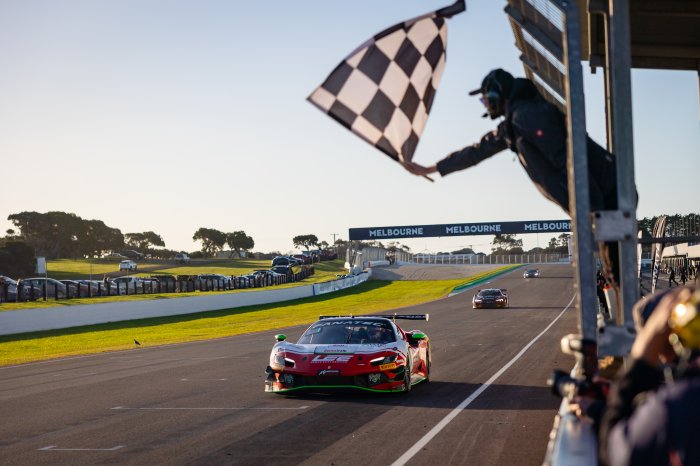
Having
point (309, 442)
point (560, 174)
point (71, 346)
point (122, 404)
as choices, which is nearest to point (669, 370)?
point (560, 174)

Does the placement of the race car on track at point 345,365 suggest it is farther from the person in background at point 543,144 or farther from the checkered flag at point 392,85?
the person in background at point 543,144

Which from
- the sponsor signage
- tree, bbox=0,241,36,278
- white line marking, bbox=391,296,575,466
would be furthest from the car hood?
the sponsor signage

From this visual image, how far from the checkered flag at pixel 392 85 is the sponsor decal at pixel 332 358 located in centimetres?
986

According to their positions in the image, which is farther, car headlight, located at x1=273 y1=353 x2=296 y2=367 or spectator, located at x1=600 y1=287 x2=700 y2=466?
car headlight, located at x1=273 y1=353 x2=296 y2=367

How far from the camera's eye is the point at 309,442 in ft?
33.7

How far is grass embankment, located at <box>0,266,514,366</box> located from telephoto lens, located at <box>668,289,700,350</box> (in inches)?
981

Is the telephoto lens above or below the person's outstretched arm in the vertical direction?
below

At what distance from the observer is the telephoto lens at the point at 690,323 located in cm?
230

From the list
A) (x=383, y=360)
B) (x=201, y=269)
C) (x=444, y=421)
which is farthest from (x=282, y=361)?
(x=201, y=269)

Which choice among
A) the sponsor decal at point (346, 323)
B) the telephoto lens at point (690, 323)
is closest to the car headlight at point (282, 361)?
the sponsor decal at point (346, 323)

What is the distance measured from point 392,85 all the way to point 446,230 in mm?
98956

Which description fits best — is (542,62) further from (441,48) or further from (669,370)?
(669,370)

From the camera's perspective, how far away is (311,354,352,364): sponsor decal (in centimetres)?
1438

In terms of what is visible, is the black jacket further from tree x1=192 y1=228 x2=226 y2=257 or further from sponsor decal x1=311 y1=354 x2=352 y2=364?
tree x1=192 y1=228 x2=226 y2=257
